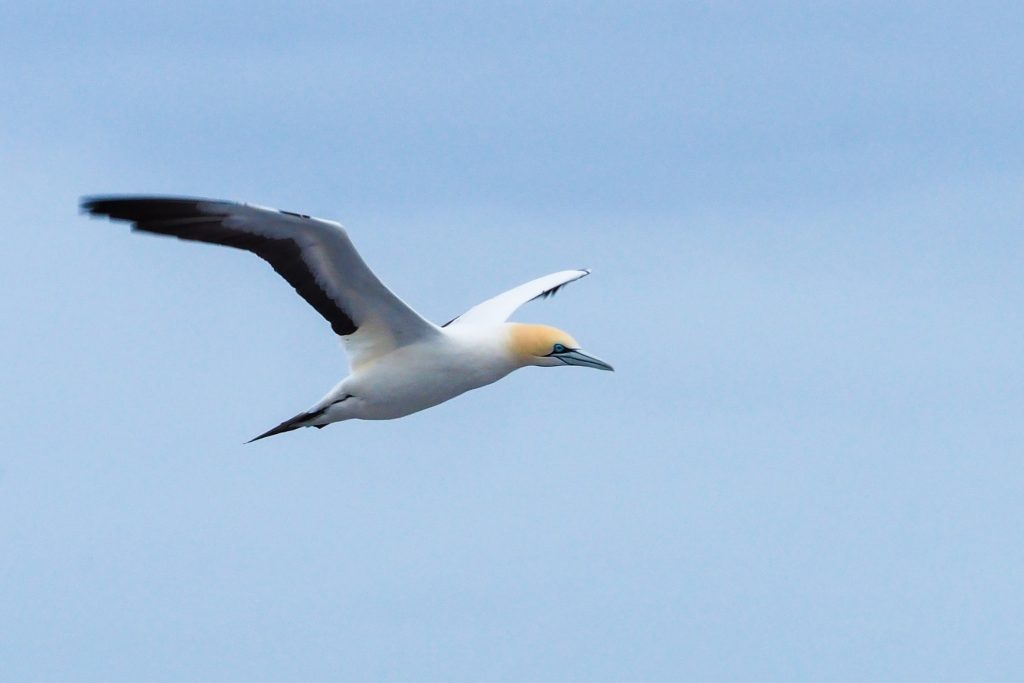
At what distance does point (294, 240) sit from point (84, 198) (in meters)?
1.84

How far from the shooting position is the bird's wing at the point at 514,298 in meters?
19.3

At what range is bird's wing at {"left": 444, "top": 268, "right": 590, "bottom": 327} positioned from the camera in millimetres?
19312

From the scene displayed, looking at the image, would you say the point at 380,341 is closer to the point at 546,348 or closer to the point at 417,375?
the point at 417,375

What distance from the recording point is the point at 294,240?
16.1 m

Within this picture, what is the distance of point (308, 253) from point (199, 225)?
108 centimetres

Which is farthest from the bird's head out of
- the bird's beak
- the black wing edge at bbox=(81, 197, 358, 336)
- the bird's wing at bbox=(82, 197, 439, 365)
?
the black wing edge at bbox=(81, 197, 358, 336)

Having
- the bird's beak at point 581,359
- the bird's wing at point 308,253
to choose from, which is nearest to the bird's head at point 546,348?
the bird's beak at point 581,359

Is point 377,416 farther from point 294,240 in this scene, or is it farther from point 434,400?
point 294,240

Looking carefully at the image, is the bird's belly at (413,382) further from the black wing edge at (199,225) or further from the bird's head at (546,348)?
the black wing edge at (199,225)

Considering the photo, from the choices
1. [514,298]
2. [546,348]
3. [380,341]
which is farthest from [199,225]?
[514,298]

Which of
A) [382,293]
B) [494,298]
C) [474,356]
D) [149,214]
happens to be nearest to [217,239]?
[149,214]

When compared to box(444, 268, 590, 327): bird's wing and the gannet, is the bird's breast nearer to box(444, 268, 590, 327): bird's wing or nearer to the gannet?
the gannet

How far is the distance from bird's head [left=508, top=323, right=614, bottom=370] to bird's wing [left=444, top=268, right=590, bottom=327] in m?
0.85

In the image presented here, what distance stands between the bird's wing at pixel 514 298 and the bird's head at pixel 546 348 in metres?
0.85
